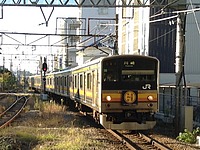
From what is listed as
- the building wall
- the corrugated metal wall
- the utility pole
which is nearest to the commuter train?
the utility pole

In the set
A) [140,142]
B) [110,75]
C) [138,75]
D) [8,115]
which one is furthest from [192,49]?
[140,142]

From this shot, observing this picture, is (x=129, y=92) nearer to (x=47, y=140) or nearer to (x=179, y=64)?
(x=179, y=64)

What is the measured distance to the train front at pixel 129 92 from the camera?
1341cm

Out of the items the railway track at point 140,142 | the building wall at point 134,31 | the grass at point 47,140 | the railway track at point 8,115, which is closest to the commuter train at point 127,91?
the railway track at point 140,142

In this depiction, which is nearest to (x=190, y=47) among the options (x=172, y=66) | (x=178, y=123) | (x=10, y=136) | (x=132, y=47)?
(x=172, y=66)

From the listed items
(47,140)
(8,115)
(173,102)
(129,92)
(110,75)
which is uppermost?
(110,75)

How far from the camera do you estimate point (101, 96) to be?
43.9ft

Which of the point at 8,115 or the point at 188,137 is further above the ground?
the point at 188,137

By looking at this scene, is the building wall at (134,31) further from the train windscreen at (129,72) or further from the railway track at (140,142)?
the railway track at (140,142)

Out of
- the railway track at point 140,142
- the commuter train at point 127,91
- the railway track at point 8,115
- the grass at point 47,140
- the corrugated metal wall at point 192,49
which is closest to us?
the grass at point 47,140

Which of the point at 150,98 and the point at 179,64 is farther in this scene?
the point at 179,64

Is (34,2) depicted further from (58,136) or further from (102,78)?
(58,136)

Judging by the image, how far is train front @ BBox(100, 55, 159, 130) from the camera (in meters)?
13.4

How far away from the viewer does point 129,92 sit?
44.2ft
